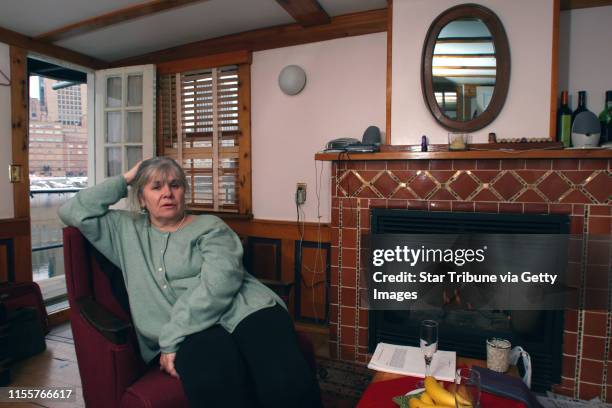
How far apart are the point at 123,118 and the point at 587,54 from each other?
3297 mm

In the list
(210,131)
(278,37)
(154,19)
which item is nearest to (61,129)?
(210,131)

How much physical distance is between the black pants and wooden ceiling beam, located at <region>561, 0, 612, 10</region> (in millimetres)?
2290

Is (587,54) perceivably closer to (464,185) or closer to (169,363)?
(464,185)

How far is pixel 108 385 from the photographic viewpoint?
1.41 metres

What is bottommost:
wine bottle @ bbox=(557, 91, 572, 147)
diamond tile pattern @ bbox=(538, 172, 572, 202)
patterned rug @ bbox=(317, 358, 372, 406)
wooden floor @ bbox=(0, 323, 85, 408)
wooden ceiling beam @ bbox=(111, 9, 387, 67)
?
wooden floor @ bbox=(0, 323, 85, 408)

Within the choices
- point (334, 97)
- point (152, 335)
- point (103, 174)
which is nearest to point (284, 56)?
point (334, 97)

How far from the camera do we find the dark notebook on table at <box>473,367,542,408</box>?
50.0 inches

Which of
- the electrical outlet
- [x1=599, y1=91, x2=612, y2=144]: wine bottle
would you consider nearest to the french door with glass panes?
the electrical outlet

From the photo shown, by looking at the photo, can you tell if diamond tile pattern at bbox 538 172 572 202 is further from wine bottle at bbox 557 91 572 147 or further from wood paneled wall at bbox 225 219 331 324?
wood paneled wall at bbox 225 219 331 324

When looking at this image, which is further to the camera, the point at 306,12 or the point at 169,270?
the point at 306,12

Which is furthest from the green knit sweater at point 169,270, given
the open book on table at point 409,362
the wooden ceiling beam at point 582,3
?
the wooden ceiling beam at point 582,3

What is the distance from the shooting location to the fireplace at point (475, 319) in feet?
6.94

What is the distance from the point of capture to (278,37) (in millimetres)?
2920

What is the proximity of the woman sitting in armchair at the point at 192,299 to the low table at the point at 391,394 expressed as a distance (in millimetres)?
220
